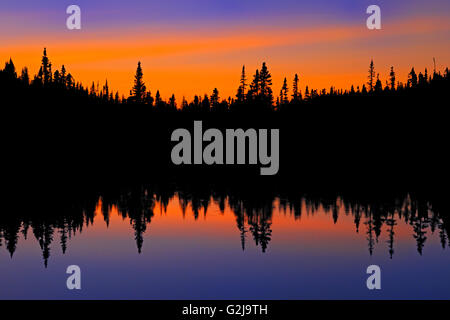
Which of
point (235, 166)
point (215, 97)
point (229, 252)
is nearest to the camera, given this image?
point (229, 252)

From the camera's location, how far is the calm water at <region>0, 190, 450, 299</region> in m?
26.7

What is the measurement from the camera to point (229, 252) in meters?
34.7

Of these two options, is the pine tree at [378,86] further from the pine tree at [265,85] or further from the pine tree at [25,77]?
the pine tree at [25,77]

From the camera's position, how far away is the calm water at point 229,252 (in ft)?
87.7

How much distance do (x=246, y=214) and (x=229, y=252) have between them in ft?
44.8

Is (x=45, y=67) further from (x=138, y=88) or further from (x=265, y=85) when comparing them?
(x=265, y=85)

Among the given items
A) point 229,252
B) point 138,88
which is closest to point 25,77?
point 138,88

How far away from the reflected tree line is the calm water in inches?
4.6

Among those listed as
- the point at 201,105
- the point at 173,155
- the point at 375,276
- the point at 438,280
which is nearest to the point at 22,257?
the point at 375,276

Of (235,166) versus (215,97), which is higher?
(215,97)

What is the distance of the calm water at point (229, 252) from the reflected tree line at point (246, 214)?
0.12 metres

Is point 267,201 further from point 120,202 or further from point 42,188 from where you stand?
point 42,188

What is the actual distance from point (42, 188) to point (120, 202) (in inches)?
690
